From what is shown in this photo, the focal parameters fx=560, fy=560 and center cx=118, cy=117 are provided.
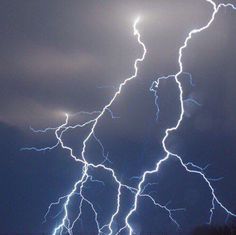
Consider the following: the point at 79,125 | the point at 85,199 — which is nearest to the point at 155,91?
the point at 79,125

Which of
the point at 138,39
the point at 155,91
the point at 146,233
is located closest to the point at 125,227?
the point at 146,233

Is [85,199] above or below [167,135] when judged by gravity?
below

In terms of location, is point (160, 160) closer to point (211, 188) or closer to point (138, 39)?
point (211, 188)

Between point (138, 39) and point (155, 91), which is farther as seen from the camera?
point (155, 91)

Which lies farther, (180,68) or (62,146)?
(62,146)

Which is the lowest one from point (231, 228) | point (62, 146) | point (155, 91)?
point (231, 228)

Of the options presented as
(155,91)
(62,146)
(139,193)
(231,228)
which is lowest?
(231,228)

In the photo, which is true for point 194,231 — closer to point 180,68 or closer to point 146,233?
point 146,233

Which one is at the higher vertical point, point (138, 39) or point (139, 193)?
point (138, 39)
